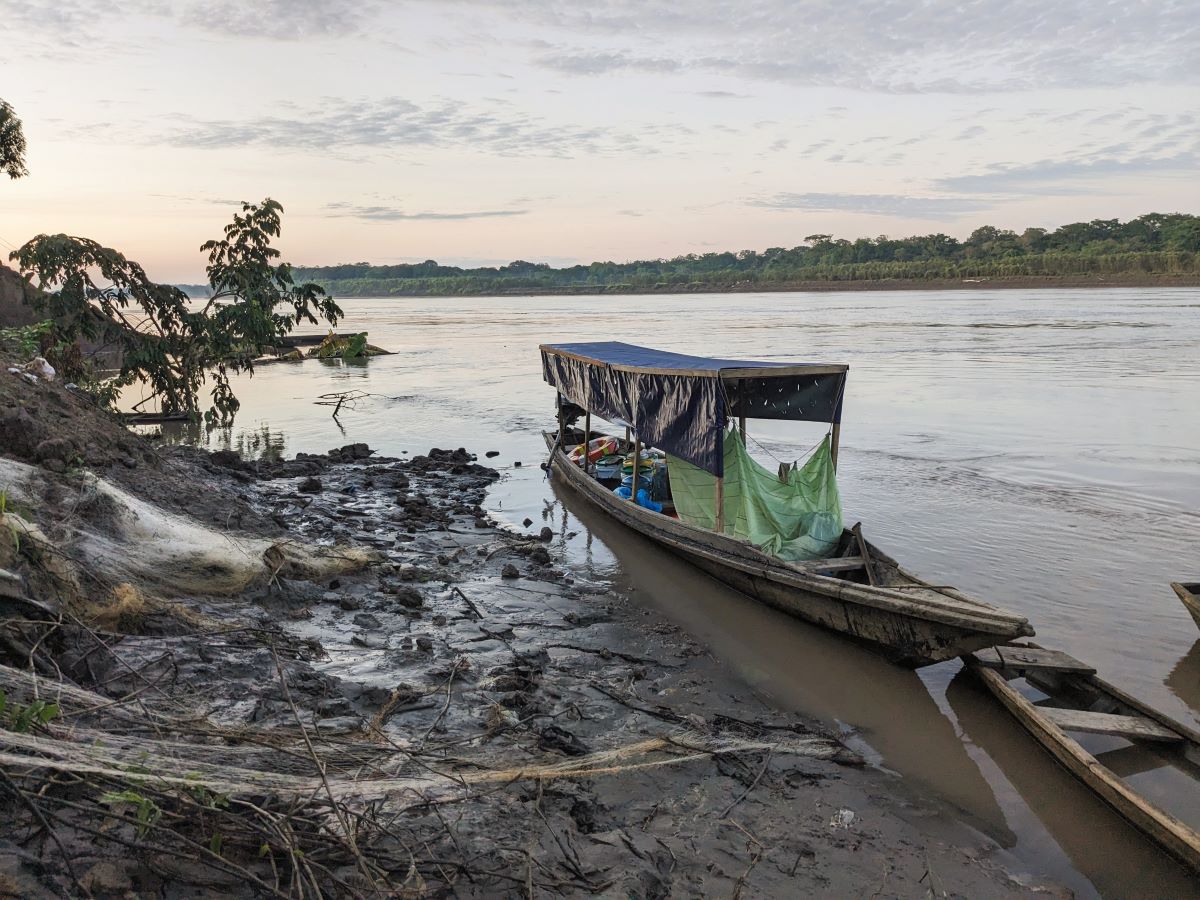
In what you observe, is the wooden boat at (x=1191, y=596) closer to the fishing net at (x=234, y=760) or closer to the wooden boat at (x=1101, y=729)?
the wooden boat at (x=1101, y=729)

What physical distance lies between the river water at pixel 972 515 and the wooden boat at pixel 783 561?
0.37 m

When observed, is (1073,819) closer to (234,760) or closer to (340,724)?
(340,724)

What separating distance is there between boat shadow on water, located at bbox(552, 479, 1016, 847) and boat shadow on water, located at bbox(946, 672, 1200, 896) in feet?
0.76

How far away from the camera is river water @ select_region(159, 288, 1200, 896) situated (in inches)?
231

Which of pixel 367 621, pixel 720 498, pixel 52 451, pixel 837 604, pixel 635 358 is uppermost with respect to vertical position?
pixel 635 358

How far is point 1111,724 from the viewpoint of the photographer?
5801mm

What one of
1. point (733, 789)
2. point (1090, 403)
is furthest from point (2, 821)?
point (1090, 403)

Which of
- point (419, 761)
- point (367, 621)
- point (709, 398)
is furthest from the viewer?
point (709, 398)

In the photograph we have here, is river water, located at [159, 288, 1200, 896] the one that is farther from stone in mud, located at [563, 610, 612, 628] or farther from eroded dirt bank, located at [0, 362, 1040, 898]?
stone in mud, located at [563, 610, 612, 628]

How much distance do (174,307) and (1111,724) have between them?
1774 centimetres

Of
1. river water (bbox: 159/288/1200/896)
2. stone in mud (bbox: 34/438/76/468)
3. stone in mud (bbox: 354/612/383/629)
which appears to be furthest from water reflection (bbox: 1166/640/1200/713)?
stone in mud (bbox: 34/438/76/468)

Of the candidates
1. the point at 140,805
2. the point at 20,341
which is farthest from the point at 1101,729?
the point at 20,341

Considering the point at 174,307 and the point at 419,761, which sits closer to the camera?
the point at 419,761

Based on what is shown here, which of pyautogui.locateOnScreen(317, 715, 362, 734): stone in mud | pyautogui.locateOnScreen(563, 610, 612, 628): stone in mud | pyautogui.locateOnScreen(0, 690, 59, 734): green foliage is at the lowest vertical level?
pyautogui.locateOnScreen(563, 610, 612, 628): stone in mud
